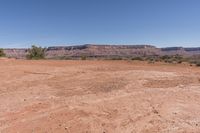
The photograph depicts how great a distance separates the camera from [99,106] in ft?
29.7

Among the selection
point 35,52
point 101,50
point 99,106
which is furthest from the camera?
point 101,50

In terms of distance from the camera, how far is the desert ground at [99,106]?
23.7 feet

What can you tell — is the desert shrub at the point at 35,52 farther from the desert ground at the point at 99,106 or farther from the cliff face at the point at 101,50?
the cliff face at the point at 101,50

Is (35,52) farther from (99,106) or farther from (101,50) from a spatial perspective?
(101,50)

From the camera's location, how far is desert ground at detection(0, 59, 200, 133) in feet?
23.7

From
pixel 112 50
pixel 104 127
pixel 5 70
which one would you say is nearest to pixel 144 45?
pixel 112 50

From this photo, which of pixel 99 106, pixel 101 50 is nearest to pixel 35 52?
pixel 99 106

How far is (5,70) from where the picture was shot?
59.3 feet

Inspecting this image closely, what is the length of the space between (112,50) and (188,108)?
140425mm

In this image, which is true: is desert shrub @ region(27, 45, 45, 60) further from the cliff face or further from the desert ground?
the cliff face

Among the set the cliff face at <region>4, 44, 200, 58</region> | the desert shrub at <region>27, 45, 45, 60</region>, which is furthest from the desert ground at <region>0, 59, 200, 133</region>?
the cliff face at <region>4, 44, 200, 58</region>

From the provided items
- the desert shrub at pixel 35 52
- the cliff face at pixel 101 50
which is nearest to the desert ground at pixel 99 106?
the desert shrub at pixel 35 52

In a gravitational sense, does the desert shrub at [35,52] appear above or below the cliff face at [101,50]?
above

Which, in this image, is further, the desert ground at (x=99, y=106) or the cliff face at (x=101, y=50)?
the cliff face at (x=101, y=50)
